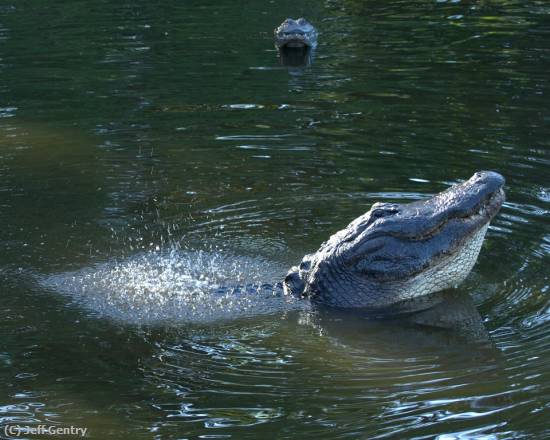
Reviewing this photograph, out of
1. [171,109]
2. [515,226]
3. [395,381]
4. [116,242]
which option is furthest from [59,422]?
[171,109]

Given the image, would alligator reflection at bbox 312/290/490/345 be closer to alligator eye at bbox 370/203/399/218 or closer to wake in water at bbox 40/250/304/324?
wake in water at bbox 40/250/304/324

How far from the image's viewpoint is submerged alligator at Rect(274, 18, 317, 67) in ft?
55.2

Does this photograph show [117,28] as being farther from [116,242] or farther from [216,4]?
[116,242]

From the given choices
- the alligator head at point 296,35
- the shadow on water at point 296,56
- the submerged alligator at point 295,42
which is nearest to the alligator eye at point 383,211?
the shadow on water at point 296,56

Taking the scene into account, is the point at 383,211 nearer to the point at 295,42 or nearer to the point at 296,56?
the point at 296,56

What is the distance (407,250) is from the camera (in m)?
7.71

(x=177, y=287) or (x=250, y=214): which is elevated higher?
(x=250, y=214)

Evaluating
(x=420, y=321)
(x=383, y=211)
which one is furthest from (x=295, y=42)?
(x=420, y=321)

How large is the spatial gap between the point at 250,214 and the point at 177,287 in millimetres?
1786

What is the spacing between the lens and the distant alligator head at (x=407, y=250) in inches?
302

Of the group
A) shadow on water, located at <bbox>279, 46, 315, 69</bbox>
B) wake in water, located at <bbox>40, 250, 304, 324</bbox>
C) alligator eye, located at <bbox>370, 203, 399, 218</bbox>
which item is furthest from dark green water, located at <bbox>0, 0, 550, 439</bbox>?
alligator eye, located at <bbox>370, 203, 399, 218</bbox>

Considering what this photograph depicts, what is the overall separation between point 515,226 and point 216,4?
535 inches

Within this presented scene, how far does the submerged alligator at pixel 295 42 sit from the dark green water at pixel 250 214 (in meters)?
0.27

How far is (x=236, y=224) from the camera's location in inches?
379
